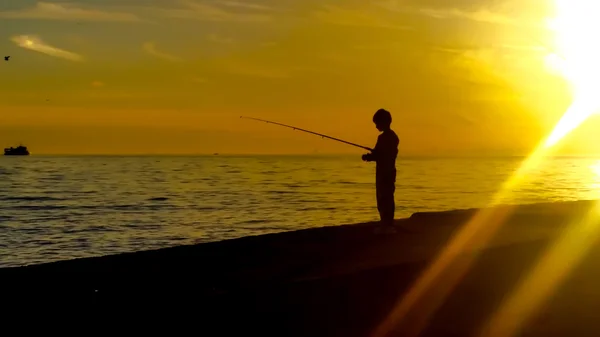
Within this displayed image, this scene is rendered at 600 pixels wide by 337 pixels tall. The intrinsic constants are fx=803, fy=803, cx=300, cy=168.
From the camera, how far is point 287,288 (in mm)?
7453

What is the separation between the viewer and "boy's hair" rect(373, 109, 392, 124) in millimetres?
10805

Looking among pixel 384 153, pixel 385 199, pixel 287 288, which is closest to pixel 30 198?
pixel 385 199

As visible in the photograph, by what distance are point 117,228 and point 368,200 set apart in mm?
17327

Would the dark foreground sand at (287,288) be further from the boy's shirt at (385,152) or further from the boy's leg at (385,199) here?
the boy's shirt at (385,152)

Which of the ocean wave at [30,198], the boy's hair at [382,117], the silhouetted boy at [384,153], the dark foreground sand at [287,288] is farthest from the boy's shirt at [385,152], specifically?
the ocean wave at [30,198]

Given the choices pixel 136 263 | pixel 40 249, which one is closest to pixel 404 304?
pixel 136 263

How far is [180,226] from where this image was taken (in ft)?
97.1

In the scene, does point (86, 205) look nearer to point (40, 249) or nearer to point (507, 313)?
point (40, 249)

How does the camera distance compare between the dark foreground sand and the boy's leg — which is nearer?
the dark foreground sand

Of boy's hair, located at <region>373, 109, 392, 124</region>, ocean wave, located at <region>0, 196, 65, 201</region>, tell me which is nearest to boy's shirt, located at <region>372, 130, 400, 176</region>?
boy's hair, located at <region>373, 109, 392, 124</region>

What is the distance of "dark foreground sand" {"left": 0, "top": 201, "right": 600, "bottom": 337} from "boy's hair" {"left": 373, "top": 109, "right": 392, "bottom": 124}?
5.36 ft

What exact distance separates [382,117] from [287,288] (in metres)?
3.99

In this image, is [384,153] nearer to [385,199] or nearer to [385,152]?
[385,152]

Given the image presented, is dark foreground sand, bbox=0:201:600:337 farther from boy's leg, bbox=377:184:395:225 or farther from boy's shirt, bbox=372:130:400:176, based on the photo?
boy's shirt, bbox=372:130:400:176
